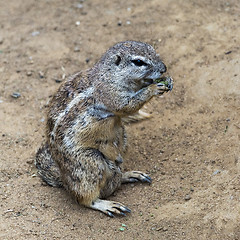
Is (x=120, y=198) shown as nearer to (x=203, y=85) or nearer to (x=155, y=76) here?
(x=155, y=76)

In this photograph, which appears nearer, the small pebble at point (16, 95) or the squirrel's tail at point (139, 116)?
the squirrel's tail at point (139, 116)

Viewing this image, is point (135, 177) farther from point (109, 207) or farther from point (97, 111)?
point (97, 111)

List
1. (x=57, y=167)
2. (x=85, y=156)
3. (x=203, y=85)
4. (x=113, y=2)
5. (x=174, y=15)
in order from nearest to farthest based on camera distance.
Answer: (x=85, y=156), (x=57, y=167), (x=203, y=85), (x=174, y=15), (x=113, y=2)

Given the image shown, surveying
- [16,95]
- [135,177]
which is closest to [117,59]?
[135,177]

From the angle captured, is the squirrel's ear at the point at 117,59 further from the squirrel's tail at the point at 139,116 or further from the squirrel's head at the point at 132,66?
the squirrel's tail at the point at 139,116

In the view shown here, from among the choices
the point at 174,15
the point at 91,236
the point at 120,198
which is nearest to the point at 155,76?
the point at 120,198

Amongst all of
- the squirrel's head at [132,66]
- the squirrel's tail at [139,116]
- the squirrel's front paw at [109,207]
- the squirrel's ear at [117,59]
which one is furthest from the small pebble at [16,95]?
the squirrel's front paw at [109,207]
